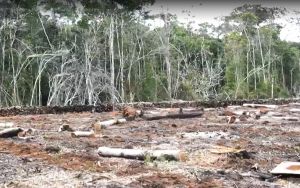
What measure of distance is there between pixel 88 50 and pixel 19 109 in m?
11.8

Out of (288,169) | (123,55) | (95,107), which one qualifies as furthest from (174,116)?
(123,55)

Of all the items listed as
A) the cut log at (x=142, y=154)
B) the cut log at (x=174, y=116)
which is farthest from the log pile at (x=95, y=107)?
the cut log at (x=142, y=154)

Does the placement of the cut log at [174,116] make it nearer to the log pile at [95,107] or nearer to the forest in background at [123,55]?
the log pile at [95,107]

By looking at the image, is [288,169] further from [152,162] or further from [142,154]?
[142,154]

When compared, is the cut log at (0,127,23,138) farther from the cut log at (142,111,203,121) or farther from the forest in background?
the forest in background

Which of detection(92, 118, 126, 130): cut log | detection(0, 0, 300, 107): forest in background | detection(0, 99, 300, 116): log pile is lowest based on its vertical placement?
detection(92, 118, 126, 130): cut log

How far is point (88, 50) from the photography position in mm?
28250

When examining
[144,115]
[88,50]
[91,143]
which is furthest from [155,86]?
[91,143]

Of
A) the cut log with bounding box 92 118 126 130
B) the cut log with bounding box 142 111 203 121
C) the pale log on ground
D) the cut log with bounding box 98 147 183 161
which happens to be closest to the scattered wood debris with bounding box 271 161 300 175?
the cut log with bounding box 98 147 183 161

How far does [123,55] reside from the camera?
31.4 metres

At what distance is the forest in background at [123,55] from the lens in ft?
89.5

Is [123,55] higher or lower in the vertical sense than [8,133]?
higher

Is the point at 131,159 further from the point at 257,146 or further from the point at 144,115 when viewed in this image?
the point at 144,115

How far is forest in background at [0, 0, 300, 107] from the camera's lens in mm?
27266
